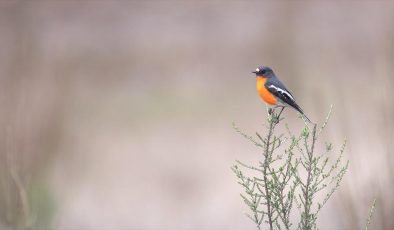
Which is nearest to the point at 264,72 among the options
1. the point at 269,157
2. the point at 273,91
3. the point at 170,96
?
the point at 273,91

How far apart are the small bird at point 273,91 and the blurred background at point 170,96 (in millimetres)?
2086

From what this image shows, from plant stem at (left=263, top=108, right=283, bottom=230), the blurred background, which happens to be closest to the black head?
plant stem at (left=263, top=108, right=283, bottom=230)

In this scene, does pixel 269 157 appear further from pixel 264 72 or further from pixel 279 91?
pixel 264 72

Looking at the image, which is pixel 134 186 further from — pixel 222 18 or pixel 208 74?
pixel 222 18

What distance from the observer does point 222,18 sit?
19.8 meters

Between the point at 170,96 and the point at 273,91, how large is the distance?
12184 mm

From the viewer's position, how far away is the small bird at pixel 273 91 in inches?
203

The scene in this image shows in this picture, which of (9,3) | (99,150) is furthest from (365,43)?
(9,3)

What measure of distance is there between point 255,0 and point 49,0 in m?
4.83

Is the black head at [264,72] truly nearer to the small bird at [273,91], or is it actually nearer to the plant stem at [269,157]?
the small bird at [273,91]

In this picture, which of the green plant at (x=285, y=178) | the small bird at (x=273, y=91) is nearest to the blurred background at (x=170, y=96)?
the small bird at (x=273, y=91)

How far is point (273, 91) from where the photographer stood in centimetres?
517

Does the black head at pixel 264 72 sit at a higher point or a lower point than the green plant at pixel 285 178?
higher

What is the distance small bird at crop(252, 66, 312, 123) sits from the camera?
5.16 metres
